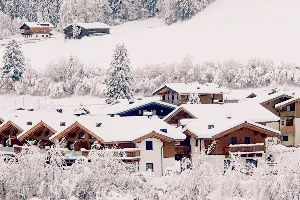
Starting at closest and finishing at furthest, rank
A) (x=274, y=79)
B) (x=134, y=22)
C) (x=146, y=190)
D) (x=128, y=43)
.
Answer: (x=146, y=190), (x=274, y=79), (x=128, y=43), (x=134, y=22)

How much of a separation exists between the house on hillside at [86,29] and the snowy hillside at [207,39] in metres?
1.84

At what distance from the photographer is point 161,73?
128 metres

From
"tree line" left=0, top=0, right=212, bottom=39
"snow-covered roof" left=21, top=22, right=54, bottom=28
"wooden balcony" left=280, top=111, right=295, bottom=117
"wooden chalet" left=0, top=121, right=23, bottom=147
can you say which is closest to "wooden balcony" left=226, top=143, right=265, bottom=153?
"wooden balcony" left=280, top=111, right=295, bottom=117

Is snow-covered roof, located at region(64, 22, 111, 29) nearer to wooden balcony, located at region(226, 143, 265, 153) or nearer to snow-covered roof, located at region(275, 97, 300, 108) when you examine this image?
snow-covered roof, located at region(275, 97, 300, 108)

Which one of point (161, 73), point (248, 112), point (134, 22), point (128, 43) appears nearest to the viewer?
point (248, 112)

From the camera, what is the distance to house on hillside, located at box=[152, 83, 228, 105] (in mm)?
87562

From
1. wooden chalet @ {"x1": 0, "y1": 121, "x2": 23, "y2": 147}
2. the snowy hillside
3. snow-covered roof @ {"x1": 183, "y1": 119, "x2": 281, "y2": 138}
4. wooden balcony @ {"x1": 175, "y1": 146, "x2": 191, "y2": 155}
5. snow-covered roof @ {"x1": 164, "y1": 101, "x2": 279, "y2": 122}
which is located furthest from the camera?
the snowy hillside

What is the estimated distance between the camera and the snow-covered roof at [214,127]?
58562mm

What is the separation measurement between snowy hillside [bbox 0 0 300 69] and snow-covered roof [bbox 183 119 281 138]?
65.3 m

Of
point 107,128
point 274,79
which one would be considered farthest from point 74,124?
point 274,79

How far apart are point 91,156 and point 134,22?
413 ft

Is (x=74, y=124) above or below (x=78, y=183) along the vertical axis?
above

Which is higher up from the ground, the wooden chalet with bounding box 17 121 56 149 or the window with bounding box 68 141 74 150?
the wooden chalet with bounding box 17 121 56 149

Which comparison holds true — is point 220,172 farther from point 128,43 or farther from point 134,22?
point 134,22
